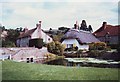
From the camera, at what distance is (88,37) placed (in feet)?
26.0

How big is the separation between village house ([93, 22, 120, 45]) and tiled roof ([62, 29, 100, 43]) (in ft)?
0.52

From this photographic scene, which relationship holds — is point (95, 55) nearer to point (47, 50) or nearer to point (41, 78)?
point (47, 50)

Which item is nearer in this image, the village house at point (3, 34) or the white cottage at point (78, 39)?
the village house at point (3, 34)

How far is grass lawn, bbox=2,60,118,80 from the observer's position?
605 centimetres

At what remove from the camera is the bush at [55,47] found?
759cm

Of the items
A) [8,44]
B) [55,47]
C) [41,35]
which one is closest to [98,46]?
[55,47]

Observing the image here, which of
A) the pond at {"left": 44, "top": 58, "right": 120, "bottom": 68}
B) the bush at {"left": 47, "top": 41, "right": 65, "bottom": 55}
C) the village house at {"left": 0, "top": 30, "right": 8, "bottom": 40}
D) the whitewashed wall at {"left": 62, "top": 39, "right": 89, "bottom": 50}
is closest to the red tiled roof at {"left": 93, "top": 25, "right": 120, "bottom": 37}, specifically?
the whitewashed wall at {"left": 62, "top": 39, "right": 89, "bottom": 50}

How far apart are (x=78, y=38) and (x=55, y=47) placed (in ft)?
2.78

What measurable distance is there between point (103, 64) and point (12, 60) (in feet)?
8.06

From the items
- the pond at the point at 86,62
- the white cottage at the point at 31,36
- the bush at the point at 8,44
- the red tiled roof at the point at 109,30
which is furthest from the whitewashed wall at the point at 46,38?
the red tiled roof at the point at 109,30

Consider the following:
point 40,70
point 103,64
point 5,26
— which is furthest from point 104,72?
point 5,26

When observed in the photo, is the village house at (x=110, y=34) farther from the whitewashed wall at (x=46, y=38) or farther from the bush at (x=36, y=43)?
the bush at (x=36, y=43)

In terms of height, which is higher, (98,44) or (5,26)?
(5,26)

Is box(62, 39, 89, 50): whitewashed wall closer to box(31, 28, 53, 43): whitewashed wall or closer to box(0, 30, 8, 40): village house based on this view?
box(31, 28, 53, 43): whitewashed wall
